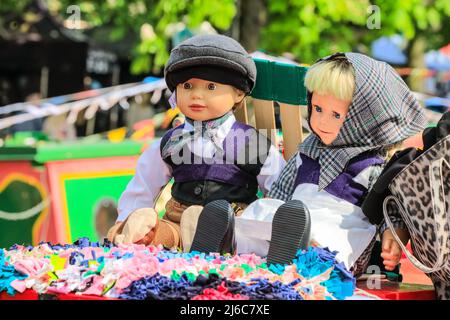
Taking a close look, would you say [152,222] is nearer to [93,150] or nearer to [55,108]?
[93,150]

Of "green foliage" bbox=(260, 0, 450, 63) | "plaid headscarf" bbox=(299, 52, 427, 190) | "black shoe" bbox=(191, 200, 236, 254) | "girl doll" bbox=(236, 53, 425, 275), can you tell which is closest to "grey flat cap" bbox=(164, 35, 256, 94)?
"girl doll" bbox=(236, 53, 425, 275)

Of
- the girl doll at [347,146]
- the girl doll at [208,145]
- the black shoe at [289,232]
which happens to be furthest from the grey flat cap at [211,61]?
the black shoe at [289,232]

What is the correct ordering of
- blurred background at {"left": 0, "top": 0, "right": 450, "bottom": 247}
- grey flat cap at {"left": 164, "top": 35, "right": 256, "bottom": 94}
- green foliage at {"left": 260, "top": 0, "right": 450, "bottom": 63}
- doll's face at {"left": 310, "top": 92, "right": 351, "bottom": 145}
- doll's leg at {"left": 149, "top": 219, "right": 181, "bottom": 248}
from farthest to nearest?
green foliage at {"left": 260, "top": 0, "right": 450, "bottom": 63}
blurred background at {"left": 0, "top": 0, "right": 450, "bottom": 247}
grey flat cap at {"left": 164, "top": 35, "right": 256, "bottom": 94}
doll's leg at {"left": 149, "top": 219, "right": 181, "bottom": 248}
doll's face at {"left": 310, "top": 92, "right": 351, "bottom": 145}

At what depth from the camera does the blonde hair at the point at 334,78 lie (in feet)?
9.58

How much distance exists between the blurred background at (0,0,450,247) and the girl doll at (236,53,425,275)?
0.81 metres

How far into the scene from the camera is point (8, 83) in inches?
576

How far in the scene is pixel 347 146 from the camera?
2971 mm

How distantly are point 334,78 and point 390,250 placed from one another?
615 millimetres

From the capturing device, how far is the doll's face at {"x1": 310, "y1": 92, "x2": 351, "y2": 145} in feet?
9.72

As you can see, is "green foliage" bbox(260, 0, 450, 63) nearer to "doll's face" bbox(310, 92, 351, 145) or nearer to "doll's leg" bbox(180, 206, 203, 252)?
"doll's face" bbox(310, 92, 351, 145)

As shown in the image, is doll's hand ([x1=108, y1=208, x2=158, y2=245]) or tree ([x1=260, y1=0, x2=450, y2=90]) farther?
tree ([x1=260, y1=0, x2=450, y2=90])

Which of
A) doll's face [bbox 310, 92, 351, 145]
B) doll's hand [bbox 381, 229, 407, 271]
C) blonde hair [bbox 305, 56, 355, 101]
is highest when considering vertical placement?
blonde hair [bbox 305, 56, 355, 101]
